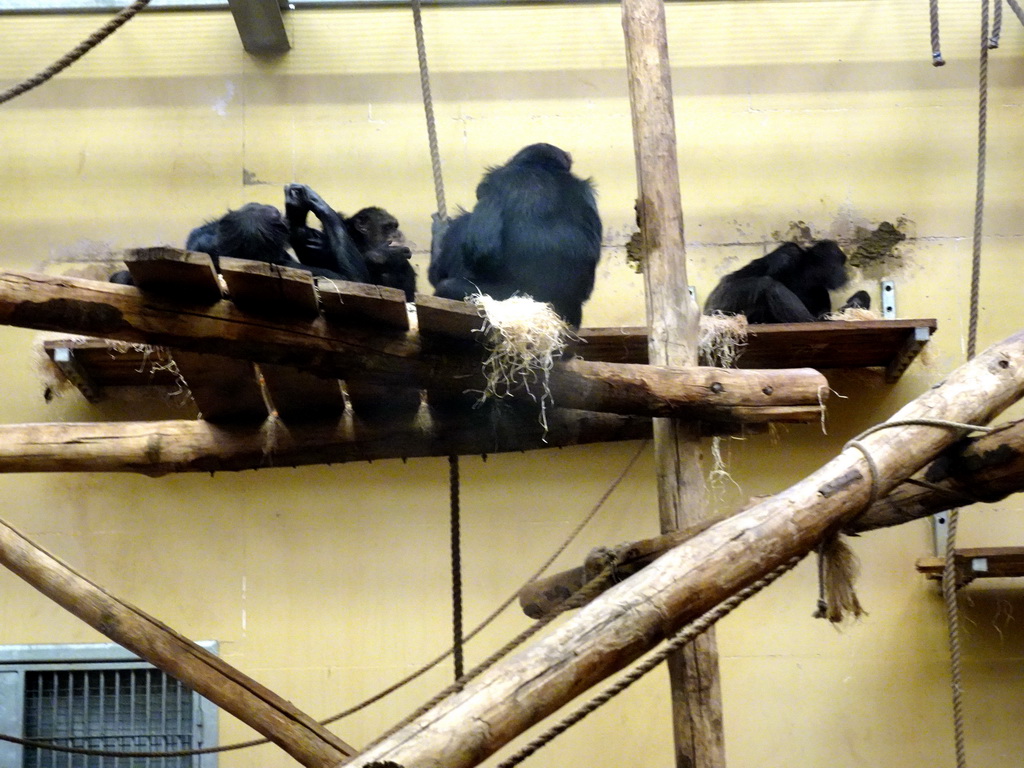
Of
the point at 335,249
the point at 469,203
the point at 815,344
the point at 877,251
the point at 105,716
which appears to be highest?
the point at 469,203

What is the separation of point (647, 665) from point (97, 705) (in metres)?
3.71

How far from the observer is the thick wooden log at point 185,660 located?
3.33m

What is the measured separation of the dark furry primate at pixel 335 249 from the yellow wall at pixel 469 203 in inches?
53.5

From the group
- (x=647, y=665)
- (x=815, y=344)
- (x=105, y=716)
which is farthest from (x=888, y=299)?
(x=105, y=716)

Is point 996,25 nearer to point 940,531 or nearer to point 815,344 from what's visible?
point 815,344

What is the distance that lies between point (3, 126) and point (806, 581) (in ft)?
16.2

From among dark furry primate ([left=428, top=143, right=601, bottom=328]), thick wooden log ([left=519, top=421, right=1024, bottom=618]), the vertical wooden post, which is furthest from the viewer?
dark furry primate ([left=428, top=143, right=601, bottom=328])

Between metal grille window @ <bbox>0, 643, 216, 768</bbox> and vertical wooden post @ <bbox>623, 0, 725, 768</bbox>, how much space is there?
2710 millimetres

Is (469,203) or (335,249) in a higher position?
(469,203)

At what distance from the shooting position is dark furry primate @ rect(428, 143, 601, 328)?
375 centimetres

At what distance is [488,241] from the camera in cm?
376

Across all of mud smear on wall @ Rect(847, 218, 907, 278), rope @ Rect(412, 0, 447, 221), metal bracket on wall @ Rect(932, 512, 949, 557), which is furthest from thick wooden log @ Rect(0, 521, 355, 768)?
mud smear on wall @ Rect(847, 218, 907, 278)

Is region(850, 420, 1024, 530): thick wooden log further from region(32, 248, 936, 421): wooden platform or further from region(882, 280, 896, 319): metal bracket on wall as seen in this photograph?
region(882, 280, 896, 319): metal bracket on wall

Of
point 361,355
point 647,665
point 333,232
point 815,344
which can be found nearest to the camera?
point 647,665
